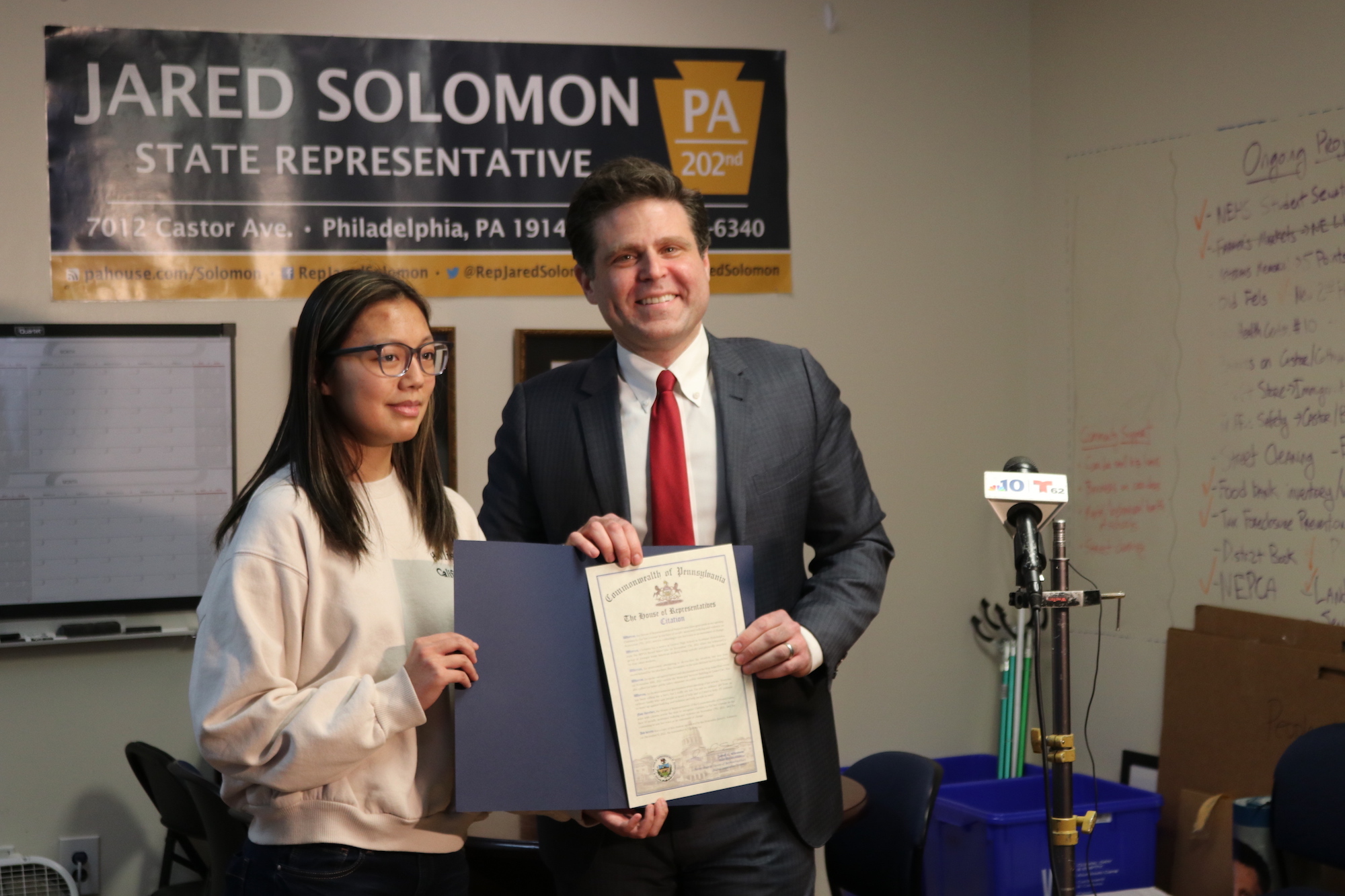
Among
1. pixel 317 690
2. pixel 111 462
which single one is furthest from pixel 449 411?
pixel 317 690

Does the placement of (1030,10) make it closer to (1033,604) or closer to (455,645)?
(1033,604)

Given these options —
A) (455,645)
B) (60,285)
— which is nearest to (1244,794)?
(455,645)

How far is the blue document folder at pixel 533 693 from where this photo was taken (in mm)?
1543

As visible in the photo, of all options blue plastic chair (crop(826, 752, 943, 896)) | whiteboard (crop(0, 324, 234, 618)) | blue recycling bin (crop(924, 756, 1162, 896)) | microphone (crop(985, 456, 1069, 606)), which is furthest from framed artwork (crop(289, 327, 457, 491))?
microphone (crop(985, 456, 1069, 606))

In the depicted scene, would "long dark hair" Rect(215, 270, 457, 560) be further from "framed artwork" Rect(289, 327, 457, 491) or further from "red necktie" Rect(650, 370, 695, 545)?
"framed artwork" Rect(289, 327, 457, 491)

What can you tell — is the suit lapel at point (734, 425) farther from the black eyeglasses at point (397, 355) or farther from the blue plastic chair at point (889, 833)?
the blue plastic chair at point (889, 833)

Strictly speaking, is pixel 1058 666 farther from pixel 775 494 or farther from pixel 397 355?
pixel 397 355

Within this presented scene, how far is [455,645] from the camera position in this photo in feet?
4.90

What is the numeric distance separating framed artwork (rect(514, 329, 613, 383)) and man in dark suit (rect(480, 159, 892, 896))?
82.3 inches

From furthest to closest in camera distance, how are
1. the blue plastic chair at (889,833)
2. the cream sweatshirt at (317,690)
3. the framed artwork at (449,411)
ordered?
the framed artwork at (449,411), the blue plastic chair at (889,833), the cream sweatshirt at (317,690)

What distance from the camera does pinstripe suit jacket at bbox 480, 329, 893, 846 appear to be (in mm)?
1770

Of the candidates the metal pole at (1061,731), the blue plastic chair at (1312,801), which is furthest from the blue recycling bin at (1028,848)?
the metal pole at (1061,731)

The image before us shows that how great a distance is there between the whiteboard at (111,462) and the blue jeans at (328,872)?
2438 millimetres

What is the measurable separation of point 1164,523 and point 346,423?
3003mm
